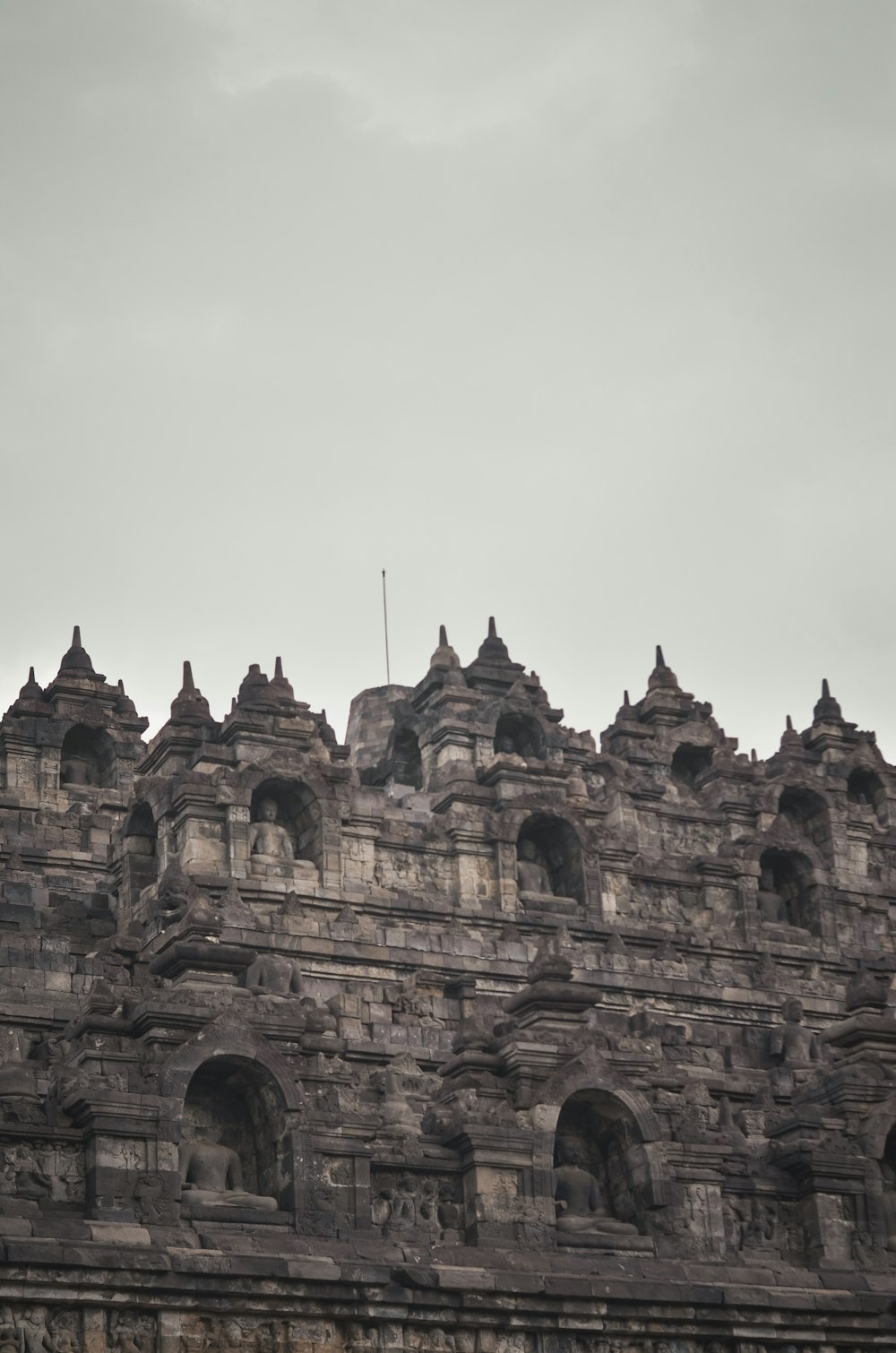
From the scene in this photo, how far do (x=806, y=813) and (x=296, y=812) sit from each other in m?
15.7

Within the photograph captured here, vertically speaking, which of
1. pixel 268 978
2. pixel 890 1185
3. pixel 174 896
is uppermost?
pixel 174 896

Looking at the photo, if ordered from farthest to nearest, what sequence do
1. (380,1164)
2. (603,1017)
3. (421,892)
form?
(421,892), (603,1017), (380,1164)

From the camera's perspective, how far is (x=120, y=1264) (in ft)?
125

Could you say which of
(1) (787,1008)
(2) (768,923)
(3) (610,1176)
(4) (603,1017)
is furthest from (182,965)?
(2) (768,923)

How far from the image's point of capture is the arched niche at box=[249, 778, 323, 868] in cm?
5694

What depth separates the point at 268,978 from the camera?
46188mm

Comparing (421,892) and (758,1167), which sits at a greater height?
(421,892)

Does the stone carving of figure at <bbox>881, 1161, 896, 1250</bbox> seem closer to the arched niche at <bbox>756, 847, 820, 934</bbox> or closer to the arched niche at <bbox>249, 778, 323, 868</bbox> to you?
the arched niche at <bbox>756, 847, 820, 934</bbox>

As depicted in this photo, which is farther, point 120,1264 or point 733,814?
point 733,814

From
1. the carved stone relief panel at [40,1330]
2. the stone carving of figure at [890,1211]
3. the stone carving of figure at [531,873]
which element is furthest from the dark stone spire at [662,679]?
the carved stone relief panel at [40,1330]

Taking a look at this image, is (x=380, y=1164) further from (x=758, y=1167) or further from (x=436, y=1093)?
(x=758, y=1167)

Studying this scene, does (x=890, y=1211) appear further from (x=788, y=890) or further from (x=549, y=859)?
(x=788, y=890)

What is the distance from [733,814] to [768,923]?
3.89 m

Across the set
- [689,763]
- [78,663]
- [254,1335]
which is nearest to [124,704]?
[78,663]
